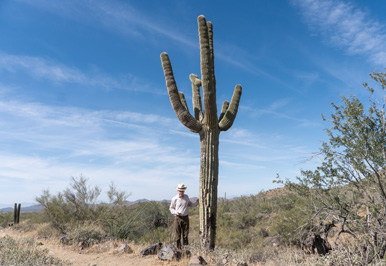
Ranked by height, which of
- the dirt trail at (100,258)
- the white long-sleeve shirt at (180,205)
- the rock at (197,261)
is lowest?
the dirt trail at (100,258)

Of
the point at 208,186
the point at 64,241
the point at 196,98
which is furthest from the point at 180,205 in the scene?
the point at 64,241

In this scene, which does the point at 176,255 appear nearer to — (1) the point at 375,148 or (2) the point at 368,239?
(2) the point at 368,239

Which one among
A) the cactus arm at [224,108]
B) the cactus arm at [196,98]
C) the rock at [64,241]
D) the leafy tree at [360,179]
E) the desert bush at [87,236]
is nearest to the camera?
the leafy tree at [360,179]

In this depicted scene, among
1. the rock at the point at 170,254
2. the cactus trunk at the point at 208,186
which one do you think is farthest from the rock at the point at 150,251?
the cactus trunk at the point at 208,186

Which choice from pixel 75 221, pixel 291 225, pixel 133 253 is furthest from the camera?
pixel 75 221

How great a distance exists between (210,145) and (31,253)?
5.31m

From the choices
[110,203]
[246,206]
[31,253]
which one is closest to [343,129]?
[31,253]

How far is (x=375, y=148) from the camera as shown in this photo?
18.6 feet

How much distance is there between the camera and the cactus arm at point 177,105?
311 inches

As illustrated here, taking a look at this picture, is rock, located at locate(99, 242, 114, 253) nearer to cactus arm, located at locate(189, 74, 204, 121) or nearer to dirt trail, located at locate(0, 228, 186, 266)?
dirt trail, located at locate(0, 228, 186, 266)

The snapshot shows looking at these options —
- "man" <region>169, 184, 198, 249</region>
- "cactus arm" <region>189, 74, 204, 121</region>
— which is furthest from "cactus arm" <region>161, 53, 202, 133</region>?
"man" <region>169, 184, 198, 249</region>

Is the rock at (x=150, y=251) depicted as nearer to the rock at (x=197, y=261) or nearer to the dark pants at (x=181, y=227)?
the dark pants at (x=181, y=227)

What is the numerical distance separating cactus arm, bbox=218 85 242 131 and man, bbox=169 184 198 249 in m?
2.14

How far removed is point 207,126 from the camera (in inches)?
311
